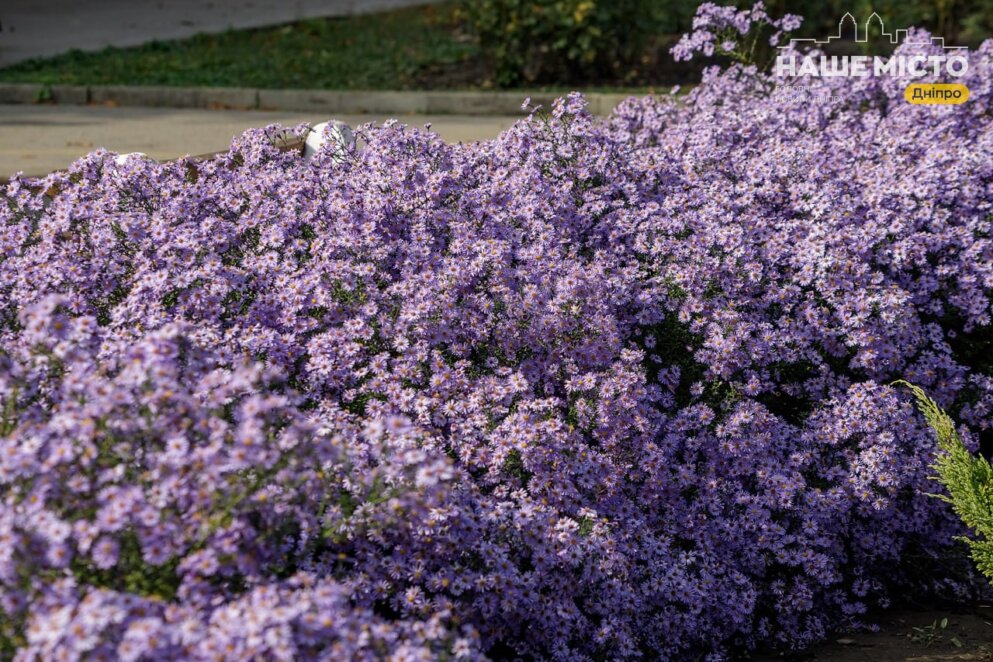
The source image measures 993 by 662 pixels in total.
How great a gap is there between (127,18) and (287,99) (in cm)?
747

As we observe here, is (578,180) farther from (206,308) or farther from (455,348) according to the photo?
(206,308)

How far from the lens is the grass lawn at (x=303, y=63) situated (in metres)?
14.2

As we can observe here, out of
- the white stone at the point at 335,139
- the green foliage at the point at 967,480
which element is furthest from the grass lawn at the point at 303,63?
the green foliage at the point at 967,480

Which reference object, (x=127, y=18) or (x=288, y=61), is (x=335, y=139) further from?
(x=127, y=18)

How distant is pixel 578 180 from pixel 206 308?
200cm

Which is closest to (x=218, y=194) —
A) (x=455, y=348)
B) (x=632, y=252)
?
(x=455, y=348)

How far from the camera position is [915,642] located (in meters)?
4.29

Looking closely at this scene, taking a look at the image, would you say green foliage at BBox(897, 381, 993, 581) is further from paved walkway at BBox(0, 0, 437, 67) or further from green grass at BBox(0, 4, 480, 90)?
paved walkway at BBox(0, 0, 437, 67)

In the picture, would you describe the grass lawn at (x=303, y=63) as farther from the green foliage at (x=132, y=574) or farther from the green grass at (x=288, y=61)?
the green foliage at (x=132, y=574)

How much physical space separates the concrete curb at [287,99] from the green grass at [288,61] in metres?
0.34

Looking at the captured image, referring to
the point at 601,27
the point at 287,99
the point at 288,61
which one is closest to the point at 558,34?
the point at 601,27

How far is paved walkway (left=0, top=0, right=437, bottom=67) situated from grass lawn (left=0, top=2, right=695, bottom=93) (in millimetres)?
926

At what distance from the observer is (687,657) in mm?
4059

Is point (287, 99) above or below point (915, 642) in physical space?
above
